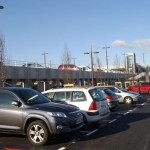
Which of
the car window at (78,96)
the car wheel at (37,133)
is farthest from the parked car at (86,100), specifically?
the car wheel at (37,133)

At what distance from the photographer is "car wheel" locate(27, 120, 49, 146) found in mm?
10000

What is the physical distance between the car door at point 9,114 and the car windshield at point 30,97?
10.0 inches

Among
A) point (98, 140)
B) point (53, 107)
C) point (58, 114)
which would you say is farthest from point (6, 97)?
point (98, 140)

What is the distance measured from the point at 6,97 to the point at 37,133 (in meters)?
1.60

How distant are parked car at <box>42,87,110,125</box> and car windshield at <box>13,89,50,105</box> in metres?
1.98

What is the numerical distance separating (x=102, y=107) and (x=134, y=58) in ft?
440

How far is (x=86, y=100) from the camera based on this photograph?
1295 centimetres

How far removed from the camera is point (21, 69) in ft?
124

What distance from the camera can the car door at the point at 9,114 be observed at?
10383 millimetres

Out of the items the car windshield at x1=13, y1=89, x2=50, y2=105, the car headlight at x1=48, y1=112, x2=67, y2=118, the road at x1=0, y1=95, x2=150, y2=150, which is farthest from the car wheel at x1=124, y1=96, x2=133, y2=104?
the car headlight at x1=48, y1=112, x2=67, y2=118

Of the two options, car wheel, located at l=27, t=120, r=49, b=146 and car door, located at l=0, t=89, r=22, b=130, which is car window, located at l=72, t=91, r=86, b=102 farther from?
car wheel, located at l=27, t=120, r=49, b=146

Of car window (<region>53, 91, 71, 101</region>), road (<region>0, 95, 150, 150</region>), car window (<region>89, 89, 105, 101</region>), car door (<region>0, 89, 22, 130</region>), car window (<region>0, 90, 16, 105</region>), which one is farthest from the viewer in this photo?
car window (<region>53, 91, 71, 101</region>)

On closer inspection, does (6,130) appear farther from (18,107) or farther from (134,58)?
(134,58)

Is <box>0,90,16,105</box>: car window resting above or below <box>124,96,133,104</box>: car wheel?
above
